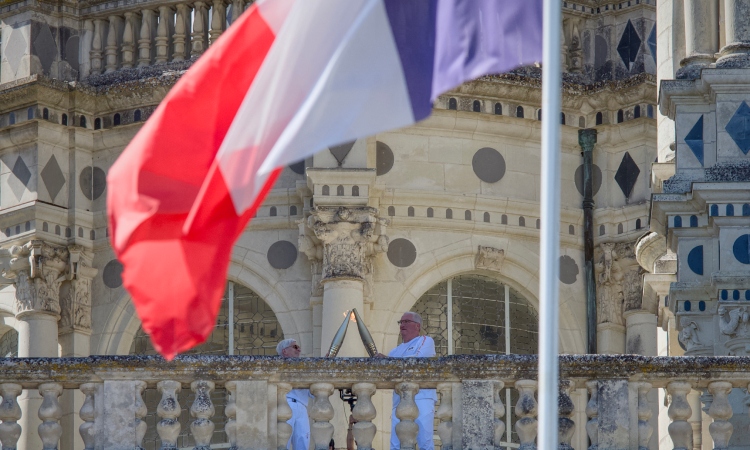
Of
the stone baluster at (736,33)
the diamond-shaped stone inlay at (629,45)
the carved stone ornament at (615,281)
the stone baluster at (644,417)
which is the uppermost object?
the diamond-shaped stone inlay at (629,45)

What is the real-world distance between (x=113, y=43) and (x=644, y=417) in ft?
42.6

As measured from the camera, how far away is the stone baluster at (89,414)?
20906mm

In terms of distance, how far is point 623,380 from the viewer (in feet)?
68.3

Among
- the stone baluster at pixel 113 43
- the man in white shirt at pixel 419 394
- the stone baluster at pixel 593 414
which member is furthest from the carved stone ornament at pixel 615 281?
the stone baluster at pixel 593 414

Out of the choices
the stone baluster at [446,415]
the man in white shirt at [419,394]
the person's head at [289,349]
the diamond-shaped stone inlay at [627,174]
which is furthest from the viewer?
the diamond-shaped stone inlay at [627,174]

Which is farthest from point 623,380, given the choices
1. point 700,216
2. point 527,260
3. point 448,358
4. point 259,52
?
point 527,260

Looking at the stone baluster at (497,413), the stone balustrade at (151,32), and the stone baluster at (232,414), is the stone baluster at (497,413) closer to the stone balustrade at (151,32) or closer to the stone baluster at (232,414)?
the stone baluster at (232,414)

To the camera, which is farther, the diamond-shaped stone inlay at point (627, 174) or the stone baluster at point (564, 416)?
the diamond-shaped stone inlay at point (627, 174)

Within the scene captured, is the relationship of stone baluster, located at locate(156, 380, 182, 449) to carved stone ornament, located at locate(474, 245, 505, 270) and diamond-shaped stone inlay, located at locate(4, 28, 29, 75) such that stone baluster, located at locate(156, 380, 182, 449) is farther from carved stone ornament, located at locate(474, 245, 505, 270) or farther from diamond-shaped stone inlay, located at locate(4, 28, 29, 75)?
diamond-shaped stone inlay, located at locate(4, 28, 29, 75)

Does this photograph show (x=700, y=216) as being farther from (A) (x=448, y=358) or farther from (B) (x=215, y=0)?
(B) (x=215, y=0)

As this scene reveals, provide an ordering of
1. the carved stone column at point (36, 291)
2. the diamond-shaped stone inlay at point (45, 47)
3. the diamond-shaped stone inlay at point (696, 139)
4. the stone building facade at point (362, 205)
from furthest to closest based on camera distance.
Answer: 1. the diamond-shaped stone inlay at point (45, 47)
2. the carved stone column at point (36, 291)
3. the stone building facade at point (362, 205)
4. the diamond-shaped stone inlay at point (696, 139)

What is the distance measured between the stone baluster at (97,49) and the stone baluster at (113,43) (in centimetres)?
10

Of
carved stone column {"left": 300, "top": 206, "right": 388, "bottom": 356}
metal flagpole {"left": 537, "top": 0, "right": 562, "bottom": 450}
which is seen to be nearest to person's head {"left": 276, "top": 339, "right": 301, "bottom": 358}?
metal flagpole {"left": 537, "top": 0, "right": 562, "bottom": 450}

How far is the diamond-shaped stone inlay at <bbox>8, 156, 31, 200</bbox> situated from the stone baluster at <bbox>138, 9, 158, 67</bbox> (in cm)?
196
